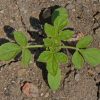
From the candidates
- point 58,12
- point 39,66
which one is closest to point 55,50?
point 39,66

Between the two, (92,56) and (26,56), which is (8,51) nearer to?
(26,56)

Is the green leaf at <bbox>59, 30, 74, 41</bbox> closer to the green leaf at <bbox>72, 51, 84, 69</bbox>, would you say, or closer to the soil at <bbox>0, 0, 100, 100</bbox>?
the green leaf at <bbox>72, 51, 84, 69</bbox>

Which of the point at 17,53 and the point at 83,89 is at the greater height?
the point at 17,53

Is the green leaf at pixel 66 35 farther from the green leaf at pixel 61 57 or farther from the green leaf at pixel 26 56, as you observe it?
the green leaf at pixel 26 56

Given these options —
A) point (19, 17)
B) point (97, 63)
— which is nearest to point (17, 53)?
point (19, 17)

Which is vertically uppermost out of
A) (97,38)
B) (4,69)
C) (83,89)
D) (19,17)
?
(19,17)

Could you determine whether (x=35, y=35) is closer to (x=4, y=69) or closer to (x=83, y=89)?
(x=4, y=69)

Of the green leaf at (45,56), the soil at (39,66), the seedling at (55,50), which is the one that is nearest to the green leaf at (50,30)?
the seedling at (55,50)
